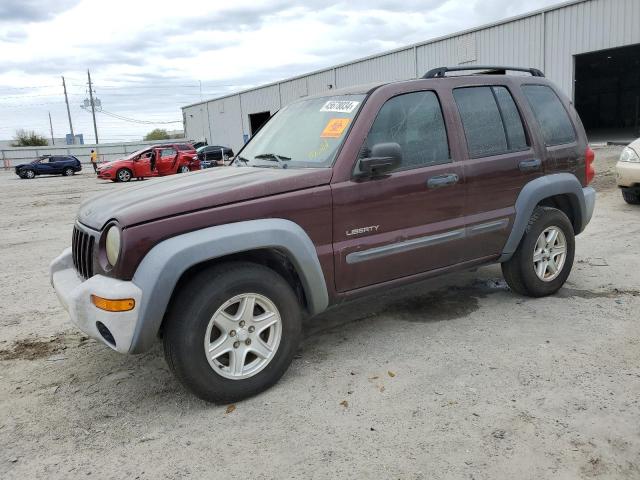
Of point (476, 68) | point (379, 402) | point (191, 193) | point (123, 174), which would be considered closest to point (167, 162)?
point (123, 174)

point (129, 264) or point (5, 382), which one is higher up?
point (129, 264)

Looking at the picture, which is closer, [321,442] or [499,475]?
[499,475]

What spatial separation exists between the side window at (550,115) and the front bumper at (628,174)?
429 centimetres

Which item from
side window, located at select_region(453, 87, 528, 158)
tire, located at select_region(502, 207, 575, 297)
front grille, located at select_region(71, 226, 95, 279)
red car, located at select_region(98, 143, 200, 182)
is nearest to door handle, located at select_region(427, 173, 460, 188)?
side window, located at select_region(453, 87, 528, 158)

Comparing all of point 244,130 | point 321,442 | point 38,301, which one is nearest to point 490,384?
point 321,442

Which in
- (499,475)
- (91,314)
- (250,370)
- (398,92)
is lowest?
(499,475)

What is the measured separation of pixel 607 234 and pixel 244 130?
40.3 m

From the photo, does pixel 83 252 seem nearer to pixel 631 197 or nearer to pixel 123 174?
pixel 631 197

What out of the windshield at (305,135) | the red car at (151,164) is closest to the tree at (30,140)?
the red car at (151,164)

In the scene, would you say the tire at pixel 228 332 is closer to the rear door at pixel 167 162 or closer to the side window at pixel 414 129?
the side window at pixel 414 129

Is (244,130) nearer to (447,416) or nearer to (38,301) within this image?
(38,301)

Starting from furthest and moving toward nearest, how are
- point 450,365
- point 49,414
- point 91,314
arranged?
point 450,365 → point 49,414 → point 91,314

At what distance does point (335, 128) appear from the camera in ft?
12.1

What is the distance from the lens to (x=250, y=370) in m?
3.18
